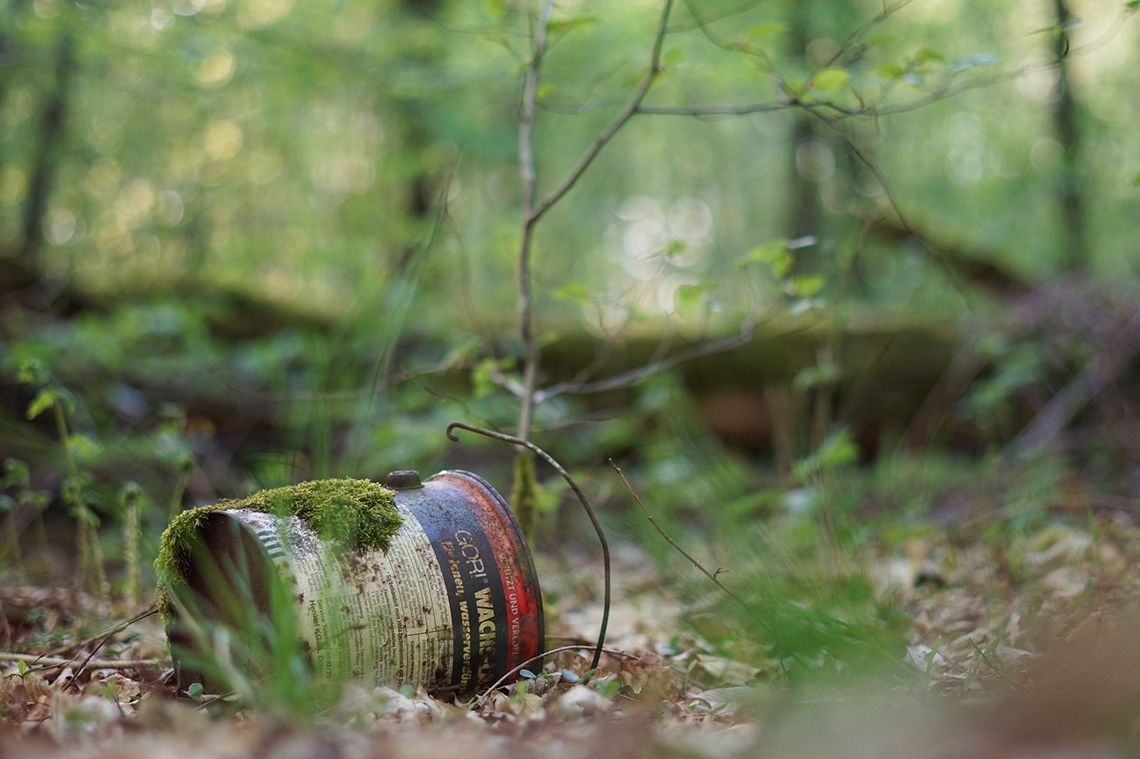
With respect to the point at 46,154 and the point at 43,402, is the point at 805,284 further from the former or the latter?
the point at 46,154

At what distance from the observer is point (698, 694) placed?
219 cm

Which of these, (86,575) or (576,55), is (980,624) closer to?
(86,575)

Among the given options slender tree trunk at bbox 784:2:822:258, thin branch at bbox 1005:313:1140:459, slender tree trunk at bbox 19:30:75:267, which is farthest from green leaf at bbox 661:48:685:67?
slender tree trunk at bbox 19:30:75:267

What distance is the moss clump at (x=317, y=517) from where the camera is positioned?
2.01 metres

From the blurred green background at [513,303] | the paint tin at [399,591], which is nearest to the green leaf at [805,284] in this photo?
the blurred green background at [513,303]

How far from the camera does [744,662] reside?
2.39 metres

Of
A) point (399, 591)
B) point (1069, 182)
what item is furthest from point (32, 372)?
point (1069, 182)

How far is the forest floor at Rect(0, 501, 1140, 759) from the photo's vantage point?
1.23m

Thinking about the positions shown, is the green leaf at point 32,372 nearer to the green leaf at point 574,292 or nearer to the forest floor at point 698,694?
the forest floor at point 698,694

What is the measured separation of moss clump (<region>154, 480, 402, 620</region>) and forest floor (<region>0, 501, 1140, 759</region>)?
0.93ft

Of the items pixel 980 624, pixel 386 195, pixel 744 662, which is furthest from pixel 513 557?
pixel 386 195

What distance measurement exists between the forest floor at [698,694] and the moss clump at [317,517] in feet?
0.93

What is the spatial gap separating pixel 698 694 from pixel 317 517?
1.03 metres

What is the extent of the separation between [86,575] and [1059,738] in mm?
3185
